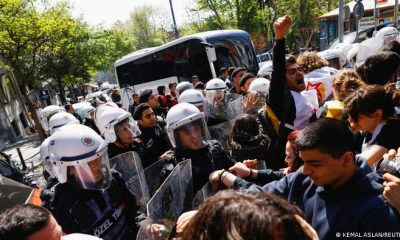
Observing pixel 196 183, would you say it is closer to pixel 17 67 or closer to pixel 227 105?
pixel 227 105

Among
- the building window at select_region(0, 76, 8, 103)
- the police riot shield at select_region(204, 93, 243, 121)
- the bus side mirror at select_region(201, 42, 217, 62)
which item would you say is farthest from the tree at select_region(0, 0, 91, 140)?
the police riot shield at select_region(204, 93, 243, 121)

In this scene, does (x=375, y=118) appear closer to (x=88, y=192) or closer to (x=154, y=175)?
(x=154, y=175)

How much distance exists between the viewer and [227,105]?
15.0 ft

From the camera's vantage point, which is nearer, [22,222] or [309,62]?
[22,222]

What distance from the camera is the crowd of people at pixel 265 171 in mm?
970

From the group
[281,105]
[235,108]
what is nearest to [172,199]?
[281,105]

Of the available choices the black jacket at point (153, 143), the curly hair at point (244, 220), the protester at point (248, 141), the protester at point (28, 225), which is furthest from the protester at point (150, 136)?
the curly hair at point (244, 220)

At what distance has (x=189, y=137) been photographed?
2.69 m

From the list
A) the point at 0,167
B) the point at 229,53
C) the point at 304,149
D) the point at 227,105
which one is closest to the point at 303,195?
the point at 304,149

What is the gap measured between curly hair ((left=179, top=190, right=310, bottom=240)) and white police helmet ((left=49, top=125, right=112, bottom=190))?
137cm

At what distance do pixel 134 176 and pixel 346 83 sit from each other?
1.98 m

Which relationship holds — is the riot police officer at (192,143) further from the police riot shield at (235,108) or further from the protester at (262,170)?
the police riot shield at (235,108)

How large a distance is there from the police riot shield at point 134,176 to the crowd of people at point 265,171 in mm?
33

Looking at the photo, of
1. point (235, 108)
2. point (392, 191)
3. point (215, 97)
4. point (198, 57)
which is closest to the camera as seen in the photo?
point (392, 191)
